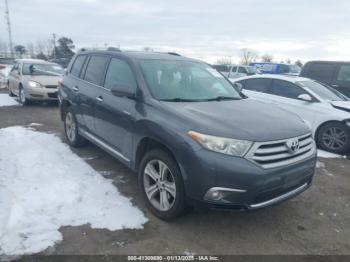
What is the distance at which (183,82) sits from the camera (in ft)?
14.5

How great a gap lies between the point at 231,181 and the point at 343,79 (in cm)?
890

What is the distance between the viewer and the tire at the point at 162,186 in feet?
11.2

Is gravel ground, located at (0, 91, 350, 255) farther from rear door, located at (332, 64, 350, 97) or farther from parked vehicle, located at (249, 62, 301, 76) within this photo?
parked vehicle, located at (249, 62, 301, 76)

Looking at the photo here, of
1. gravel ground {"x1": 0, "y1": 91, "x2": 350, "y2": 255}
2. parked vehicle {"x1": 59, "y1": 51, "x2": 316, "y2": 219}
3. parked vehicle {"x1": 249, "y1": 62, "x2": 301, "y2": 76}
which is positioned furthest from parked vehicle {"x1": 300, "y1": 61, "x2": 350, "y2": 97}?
parked vehicle {"x1": 249, "y1": 62, "x2": 301, "y2": 76}

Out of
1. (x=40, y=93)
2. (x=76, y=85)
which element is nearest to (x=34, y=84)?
(x=40, y=93)

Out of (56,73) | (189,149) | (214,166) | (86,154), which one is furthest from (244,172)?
(56,73)

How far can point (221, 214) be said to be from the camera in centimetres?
394

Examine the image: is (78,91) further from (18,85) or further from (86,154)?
(18,85)

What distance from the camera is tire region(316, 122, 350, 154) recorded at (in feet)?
22.6

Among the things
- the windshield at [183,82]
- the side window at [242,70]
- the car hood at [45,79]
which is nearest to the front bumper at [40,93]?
the car hood at [45,79]

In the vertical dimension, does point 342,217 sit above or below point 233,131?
below

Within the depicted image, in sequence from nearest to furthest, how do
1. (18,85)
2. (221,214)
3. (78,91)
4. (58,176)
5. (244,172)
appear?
(244,172), (221,214), (58,176), (78,91), (18,85)

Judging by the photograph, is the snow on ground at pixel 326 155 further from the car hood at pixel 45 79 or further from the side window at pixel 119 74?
the car hood at pixel 45 79

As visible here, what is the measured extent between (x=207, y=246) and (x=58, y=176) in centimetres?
249
